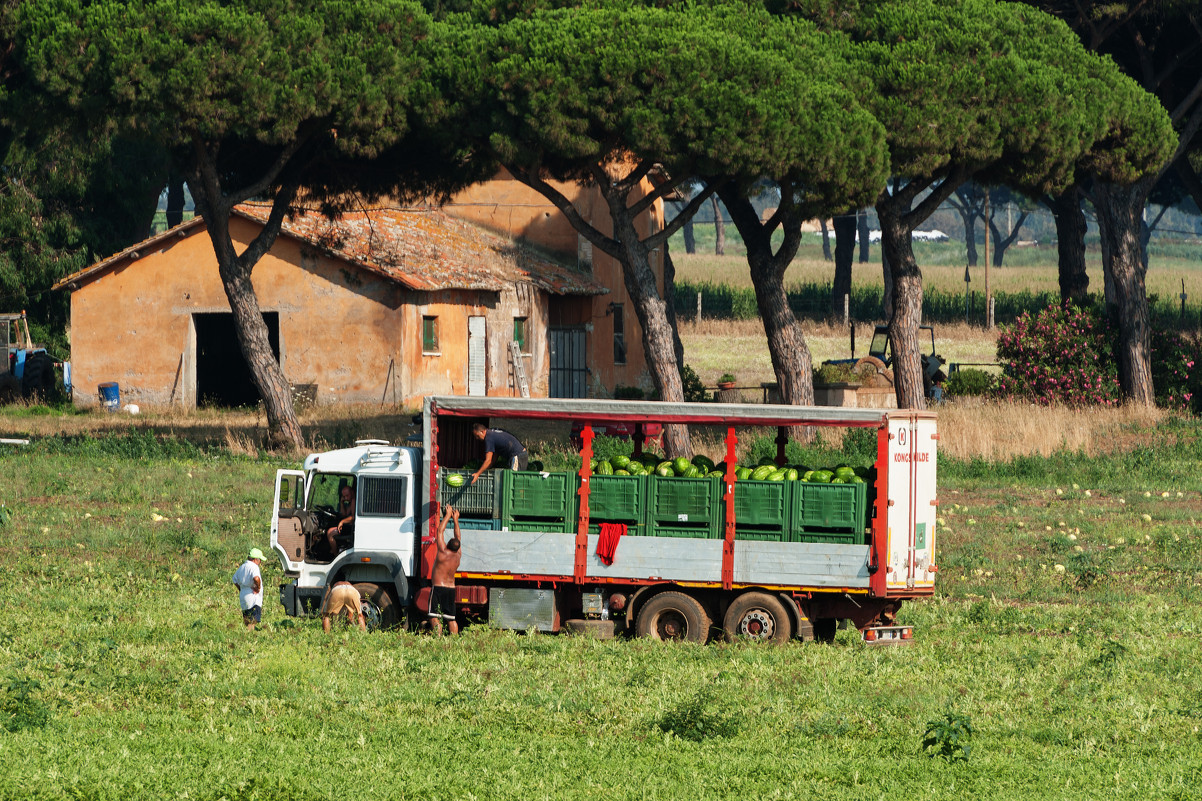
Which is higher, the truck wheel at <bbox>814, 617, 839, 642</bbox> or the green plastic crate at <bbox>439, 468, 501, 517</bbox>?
the green plastic crate at <bbox>439, 468, 501, 517</bbox>

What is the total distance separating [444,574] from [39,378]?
102ft

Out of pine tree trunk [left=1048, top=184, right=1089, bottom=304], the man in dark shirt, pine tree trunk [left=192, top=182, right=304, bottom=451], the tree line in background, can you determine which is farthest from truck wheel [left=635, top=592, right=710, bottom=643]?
pine tree trunk [left=1048, top=184, right=1089, bottom=304]

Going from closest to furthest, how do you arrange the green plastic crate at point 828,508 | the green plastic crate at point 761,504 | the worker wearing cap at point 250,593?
the green plastic crate at point 828,508 < the green plastic crate at point 761,504 < the worker wearing cap at point 250,593

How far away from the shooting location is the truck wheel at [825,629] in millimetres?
13555

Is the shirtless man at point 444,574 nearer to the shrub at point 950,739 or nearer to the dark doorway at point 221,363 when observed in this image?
the shrub at point 950,739

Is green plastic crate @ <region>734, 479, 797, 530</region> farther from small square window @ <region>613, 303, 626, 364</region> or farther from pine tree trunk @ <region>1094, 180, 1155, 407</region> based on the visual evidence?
small square window @ <region>613, 303, 626, 364</region>

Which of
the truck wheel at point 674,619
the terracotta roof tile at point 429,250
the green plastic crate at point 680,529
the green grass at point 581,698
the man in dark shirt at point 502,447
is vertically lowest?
the green grass at point 581,698

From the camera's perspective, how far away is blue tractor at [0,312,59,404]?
39375 millimetres

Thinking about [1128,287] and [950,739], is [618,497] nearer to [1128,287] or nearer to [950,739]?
[950,739]

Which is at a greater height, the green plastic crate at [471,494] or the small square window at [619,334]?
the small square window at [619,334]

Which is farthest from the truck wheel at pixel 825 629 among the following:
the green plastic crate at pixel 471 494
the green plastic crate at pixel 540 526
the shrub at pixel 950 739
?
the shrub at pixel 950 739

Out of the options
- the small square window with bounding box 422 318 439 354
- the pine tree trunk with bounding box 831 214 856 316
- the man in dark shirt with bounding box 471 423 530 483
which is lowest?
the man in dark shirt with bounding box 471 423 530 483

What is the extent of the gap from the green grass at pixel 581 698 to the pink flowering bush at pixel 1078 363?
52.5ft

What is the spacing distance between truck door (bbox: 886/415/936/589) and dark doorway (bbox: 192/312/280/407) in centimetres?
2701
